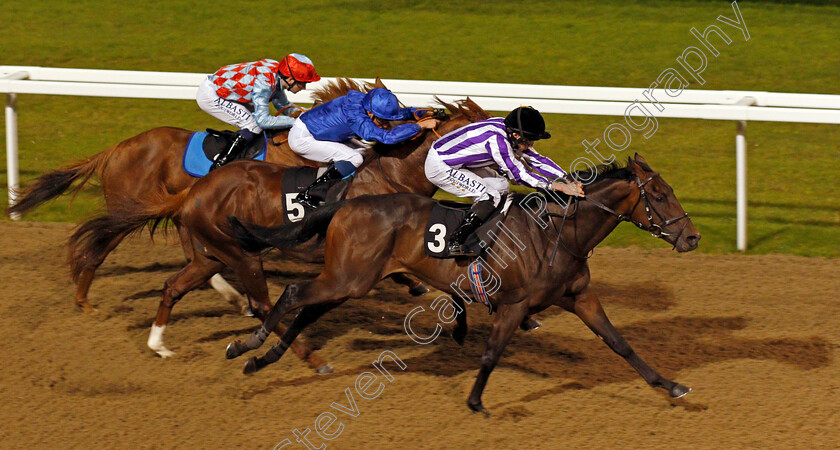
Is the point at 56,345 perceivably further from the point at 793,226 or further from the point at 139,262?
the point at 793,226

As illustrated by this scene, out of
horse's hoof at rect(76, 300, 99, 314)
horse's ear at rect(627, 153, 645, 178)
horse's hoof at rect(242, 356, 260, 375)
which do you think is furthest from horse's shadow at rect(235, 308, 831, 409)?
horse's hoof at rect(76, 300, 99, 314)

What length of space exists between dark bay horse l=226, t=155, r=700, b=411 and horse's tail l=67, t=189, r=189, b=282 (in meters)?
1.08

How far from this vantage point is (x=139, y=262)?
7.37m

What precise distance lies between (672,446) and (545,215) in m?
1.32

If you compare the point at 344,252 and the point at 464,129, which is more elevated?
the point at 464,129

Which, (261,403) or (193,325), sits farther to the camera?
(193,325)

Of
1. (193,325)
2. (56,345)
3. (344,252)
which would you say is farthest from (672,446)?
(56,345)

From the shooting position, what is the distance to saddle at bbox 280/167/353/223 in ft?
18.3

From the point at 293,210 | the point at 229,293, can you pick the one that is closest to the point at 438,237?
the point at 293,210

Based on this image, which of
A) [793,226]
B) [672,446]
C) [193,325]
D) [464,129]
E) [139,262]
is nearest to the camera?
[672,446]

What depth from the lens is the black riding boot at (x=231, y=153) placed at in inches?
249

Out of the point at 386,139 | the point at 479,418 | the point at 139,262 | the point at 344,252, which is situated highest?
the point at 386,139

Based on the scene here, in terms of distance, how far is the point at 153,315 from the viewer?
248 inches

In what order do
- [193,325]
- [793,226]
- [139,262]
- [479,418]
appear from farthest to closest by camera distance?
[793,226] < [139,262] < [193,325] < [479,418]
